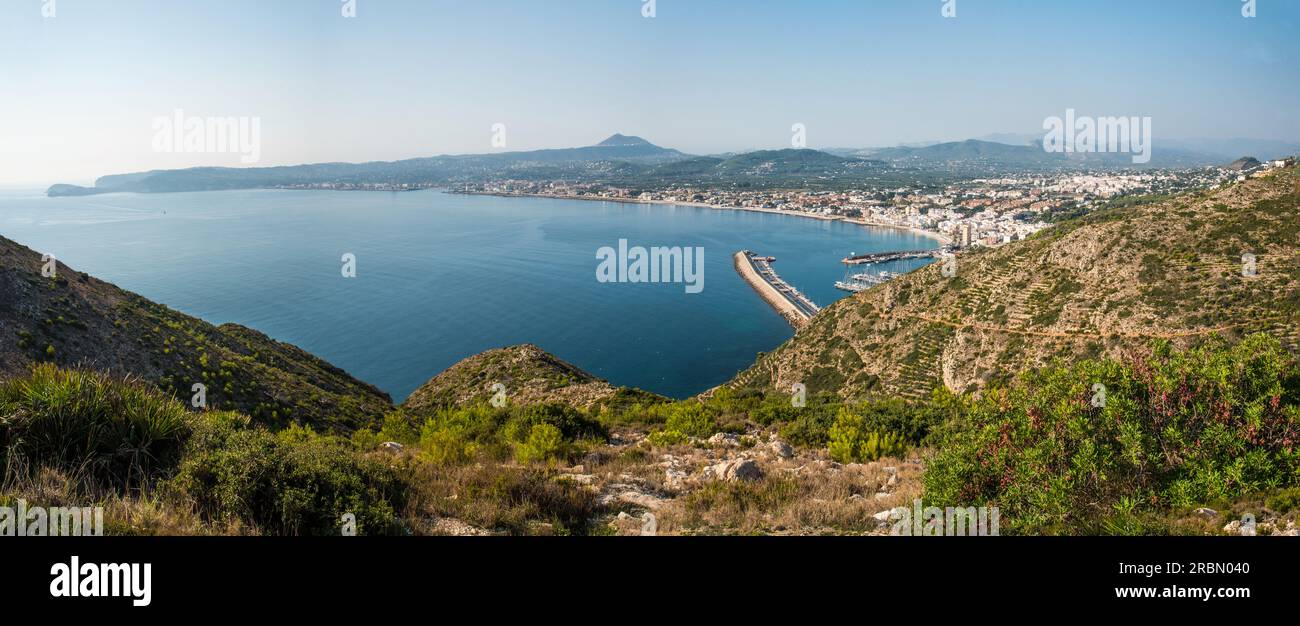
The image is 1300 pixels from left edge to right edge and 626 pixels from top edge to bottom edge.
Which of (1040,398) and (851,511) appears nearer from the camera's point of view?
(1040,398)

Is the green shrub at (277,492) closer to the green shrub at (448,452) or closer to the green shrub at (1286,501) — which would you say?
the green shrub at (448,452)

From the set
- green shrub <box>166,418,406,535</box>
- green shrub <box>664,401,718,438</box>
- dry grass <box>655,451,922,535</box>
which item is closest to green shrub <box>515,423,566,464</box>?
dry grass <box>655,451,922,535</box>

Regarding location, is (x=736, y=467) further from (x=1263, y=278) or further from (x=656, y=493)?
(x=1263, y=278)

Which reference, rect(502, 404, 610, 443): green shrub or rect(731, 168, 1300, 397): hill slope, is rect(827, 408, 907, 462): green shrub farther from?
rect(731, 168, 1300, 397): hill slope

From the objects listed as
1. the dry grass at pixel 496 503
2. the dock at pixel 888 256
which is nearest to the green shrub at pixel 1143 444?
the dry grass at pixel 496 503

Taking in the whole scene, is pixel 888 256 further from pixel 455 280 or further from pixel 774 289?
pixel 455 280
